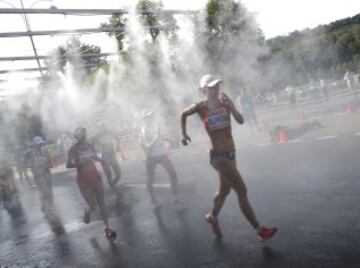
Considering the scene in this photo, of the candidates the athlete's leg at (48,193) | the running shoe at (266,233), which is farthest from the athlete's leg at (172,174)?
the running shoe at (266,233)

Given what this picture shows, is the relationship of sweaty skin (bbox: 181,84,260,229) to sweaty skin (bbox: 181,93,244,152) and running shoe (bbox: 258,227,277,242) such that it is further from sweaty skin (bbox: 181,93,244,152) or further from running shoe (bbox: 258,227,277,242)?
running shoe (bbox: 258,227,277,242)

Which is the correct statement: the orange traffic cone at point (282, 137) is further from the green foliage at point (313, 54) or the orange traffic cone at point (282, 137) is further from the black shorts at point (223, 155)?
the green foliage at point (313, 54)

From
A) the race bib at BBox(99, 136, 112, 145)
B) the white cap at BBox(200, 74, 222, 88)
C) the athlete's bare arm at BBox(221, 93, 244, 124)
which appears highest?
the white cap at BBox(200, 74, 222, 88)

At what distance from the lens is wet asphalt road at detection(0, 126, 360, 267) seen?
5086mm

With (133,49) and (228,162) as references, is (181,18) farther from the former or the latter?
(228,162)

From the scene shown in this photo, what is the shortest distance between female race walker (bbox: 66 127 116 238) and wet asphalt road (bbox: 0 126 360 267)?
0.58 meters

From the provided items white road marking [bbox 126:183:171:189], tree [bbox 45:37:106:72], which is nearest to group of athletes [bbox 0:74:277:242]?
white road marking [bbox 126:183:171:189]

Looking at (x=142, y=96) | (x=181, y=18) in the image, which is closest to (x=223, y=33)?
(x=181, y=18)

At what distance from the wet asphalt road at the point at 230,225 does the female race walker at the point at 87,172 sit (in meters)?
0.58

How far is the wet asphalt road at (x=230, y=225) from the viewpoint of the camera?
16.7ft

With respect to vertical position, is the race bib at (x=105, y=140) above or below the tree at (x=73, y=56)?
below

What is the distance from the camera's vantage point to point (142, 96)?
96.1 ft

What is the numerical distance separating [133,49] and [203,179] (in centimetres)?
1663

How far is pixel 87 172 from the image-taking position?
7770 mm
